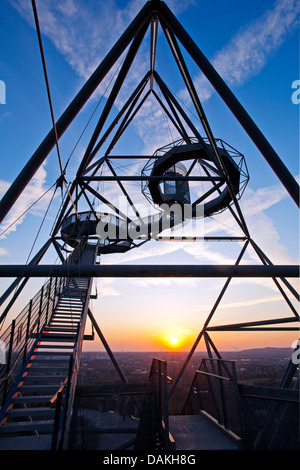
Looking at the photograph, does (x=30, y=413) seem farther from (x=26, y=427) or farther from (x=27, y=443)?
(x=27, y=443)

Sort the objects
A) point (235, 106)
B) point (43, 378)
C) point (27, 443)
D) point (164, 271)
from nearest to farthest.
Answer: point (27, 443), point (164, 271), point (235, 106), point (43, 378)

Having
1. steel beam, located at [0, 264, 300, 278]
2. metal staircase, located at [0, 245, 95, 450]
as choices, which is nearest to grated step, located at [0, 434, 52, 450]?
metal staircase, located at [0, 245, 95, 450]

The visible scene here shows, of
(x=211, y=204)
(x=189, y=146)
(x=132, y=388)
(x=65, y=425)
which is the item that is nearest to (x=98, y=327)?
(x=132, y=388)

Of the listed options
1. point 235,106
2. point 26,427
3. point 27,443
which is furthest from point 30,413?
point 235,106

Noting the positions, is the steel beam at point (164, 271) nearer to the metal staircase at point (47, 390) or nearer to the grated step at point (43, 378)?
the metal staircase at point (47, 390)

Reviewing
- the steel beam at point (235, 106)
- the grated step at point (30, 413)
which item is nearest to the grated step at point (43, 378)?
the grated step at point (30, 413)

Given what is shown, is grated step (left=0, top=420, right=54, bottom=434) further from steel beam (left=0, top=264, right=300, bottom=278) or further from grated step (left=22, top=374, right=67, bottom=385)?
steel beam (left=0, top=264, right=300, bottom=278)
